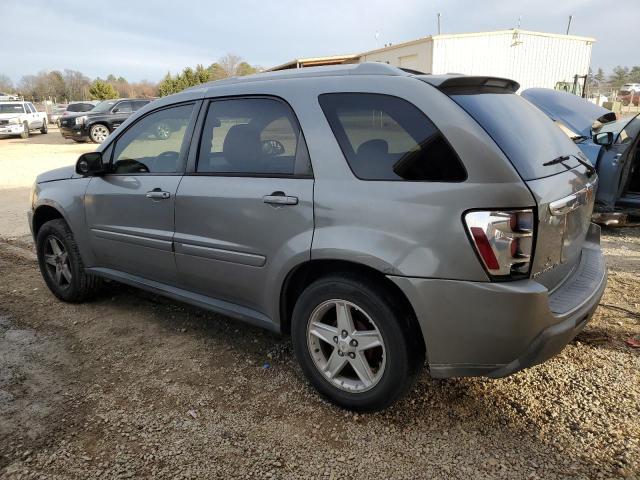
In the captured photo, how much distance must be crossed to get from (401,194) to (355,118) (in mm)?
527

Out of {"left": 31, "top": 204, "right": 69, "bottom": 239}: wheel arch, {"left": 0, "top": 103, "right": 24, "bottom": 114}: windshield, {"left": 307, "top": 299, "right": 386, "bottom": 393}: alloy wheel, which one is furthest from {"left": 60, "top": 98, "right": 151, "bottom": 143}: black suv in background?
{"left": 307, "top": 299, "right": 386, "bottom": 393}: alloy wheel

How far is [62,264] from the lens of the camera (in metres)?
4.28

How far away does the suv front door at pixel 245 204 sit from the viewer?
263 cm

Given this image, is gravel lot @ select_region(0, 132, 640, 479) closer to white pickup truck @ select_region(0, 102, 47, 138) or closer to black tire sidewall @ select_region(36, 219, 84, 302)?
black tire sidewall @ select_region(36, 219, 84, 302)

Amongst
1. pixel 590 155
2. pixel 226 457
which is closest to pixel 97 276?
pixel 226 457

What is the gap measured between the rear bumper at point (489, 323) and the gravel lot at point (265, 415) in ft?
1.41

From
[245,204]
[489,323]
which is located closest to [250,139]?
[245,204]

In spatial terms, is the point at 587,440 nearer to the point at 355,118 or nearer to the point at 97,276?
the point at 355,118

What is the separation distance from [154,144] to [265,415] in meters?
2.12

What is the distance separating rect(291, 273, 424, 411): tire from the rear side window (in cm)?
57

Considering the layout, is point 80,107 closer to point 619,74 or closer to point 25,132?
point 25,132

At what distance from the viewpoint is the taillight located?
2.07 meters

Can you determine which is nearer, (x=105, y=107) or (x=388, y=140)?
(x=388, y=140)

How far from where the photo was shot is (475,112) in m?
2.31
